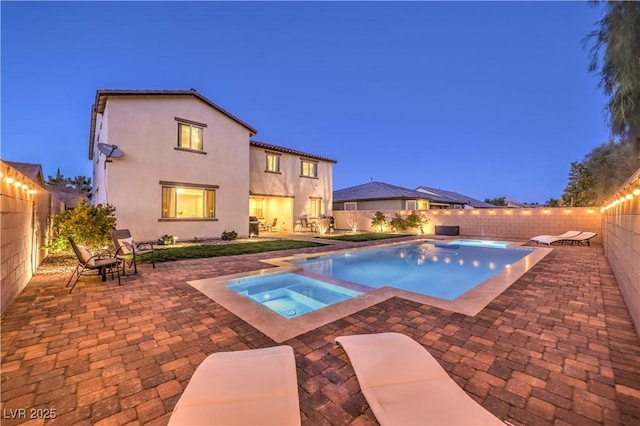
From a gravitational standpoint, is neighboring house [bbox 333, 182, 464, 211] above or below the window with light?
above

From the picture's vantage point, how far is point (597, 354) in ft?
9.36

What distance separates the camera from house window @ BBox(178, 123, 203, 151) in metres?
12.2

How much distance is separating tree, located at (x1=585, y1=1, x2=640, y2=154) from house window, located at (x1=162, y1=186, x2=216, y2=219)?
52.2ft

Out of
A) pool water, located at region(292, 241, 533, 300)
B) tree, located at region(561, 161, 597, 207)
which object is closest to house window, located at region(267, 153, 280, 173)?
pool water, located at region(292, 241, 533, 300)

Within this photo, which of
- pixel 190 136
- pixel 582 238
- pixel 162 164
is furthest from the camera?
pixel 190 136

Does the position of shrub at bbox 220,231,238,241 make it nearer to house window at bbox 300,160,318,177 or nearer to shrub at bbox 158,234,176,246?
shrub at bbox 158,234,176,246

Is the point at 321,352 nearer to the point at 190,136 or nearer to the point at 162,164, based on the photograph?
the point at 162,164

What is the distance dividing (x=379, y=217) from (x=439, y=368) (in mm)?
17463

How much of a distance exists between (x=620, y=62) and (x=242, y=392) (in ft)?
45.0

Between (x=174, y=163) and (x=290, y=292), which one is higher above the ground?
(x=174, y=163)

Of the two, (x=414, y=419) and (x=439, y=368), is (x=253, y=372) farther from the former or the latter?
(x=439, y=368)

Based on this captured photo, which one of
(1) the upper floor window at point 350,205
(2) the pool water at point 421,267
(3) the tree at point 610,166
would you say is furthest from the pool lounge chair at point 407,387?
(1) the upper floor window at point 350,205

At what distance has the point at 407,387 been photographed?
2.10 m

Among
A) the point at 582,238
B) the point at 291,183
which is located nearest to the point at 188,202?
the point at 291,183
